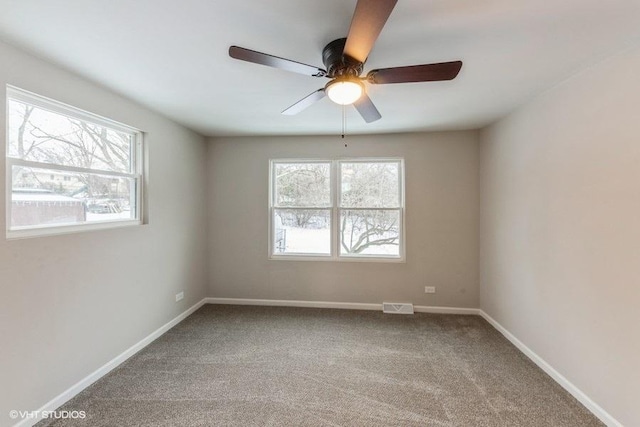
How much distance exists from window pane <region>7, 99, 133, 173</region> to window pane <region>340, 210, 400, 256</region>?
2.80 metres

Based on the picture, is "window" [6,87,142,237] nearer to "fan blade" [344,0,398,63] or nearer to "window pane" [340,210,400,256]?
"fan blade" [344,0,398,63]

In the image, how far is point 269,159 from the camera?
4.19 m

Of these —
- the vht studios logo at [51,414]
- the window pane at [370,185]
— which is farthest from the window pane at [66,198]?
the window pane at [370,185]

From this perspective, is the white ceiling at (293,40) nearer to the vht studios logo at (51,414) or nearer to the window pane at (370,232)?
the window pane at (370,232)

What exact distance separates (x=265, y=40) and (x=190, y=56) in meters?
0.59

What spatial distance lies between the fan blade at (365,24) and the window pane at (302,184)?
8.84ft

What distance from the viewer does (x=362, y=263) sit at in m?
4.05

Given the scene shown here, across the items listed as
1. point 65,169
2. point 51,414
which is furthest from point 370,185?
point 51,414

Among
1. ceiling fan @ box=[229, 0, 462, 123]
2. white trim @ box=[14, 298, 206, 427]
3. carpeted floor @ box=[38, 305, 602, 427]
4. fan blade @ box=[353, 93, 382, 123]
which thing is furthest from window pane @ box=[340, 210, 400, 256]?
white trim @ box=[14, 298, 206, 427]

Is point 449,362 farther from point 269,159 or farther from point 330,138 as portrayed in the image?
point 269,159

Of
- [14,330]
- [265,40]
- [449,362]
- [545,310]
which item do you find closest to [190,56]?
[265,40]

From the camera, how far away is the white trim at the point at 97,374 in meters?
1.97

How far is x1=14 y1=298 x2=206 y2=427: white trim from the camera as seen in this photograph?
197cm

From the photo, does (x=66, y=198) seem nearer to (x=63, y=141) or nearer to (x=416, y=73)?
(x=63, y=141)
